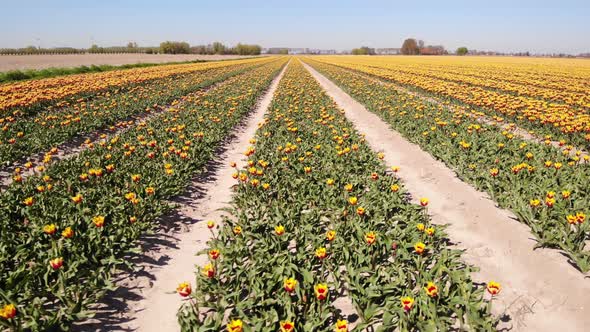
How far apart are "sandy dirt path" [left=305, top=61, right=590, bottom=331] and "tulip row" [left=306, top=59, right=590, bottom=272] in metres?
0.24

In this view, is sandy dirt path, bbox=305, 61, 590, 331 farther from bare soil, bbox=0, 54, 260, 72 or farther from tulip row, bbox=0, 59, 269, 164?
bare soil, bbox=0, 54, 260, 72

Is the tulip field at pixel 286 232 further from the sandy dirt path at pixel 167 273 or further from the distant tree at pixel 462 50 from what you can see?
the distant tree at pixel 462 50

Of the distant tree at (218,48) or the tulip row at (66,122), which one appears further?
the distant tree at (218,48)

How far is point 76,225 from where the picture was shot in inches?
201

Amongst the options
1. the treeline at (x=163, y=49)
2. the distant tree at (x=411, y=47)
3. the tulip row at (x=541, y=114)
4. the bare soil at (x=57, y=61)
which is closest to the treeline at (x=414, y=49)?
the distant tree at (x=411, y=47)

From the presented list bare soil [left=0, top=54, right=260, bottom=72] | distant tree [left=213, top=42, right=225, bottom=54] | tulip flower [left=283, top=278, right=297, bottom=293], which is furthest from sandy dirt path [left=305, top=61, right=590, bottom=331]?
distant tree [left=213, top=42, right=225, bottom=54]

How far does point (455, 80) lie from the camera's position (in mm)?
31641

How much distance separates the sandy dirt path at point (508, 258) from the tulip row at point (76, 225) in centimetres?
533

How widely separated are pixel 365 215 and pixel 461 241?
1.69 m

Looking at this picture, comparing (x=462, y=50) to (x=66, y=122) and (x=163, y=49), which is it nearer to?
(x=163, y=49)

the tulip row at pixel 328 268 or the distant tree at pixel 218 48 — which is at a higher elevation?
the distant tree at pixel 218 48

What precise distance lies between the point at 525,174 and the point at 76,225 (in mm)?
9362

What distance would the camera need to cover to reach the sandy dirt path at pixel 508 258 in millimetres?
3963

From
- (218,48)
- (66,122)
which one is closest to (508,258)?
(66,122)
